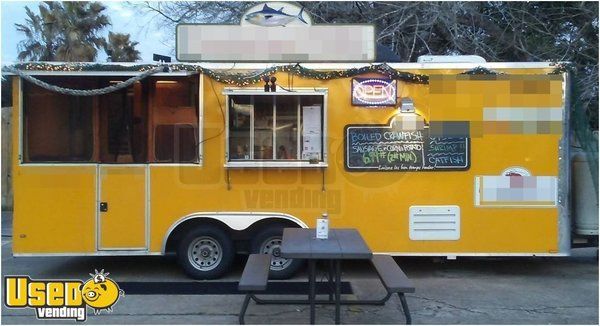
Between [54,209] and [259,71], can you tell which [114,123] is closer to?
[54,209]

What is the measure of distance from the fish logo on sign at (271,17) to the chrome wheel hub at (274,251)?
277 cm

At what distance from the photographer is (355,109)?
7520 millimetres

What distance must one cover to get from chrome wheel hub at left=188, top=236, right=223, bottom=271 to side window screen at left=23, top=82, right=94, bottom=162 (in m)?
1.77

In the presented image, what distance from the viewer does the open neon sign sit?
7.52m

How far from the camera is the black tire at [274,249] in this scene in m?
7.55

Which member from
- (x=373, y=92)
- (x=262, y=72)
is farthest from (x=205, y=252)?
(x=373, y=92)

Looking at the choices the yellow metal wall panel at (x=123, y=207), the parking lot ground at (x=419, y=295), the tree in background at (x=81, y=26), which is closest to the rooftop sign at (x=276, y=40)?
the yellow metal wall panel at (x=123, y=207)

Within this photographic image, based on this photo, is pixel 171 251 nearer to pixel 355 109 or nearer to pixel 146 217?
pixel 146 217

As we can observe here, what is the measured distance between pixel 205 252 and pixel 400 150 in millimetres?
2889

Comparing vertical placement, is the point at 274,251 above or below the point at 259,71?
below

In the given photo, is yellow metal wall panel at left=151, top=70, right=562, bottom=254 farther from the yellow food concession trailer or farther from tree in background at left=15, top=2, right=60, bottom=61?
tree in background at left=15, top=2, right=60, bottom=61

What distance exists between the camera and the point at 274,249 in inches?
299

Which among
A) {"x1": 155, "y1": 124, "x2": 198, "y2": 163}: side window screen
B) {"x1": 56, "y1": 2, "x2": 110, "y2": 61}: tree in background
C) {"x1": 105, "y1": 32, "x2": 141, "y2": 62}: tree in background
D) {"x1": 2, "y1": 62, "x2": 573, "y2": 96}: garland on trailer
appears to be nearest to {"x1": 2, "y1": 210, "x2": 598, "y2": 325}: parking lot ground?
{"x1": 155, "y1": 124, "x2": 198, "y2": 163}: side window screen

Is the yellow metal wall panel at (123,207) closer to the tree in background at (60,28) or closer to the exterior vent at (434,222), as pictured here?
the exterior vent at (434,222)
